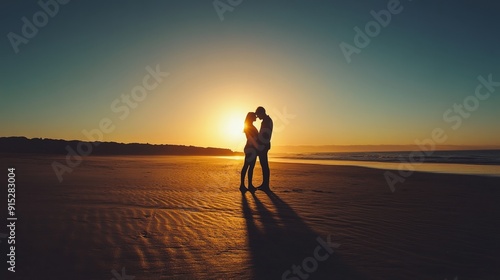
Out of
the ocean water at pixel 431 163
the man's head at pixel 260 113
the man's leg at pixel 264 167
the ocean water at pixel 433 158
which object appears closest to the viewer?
the man's leg at pixel 264 167

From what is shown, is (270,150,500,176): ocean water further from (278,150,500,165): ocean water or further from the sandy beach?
the sandy beach

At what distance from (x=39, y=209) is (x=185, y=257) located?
14.0 ft

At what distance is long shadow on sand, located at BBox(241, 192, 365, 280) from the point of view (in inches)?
144

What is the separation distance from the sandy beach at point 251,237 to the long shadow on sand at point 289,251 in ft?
0.04

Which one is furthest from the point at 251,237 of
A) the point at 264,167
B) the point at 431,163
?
the point at 431,163

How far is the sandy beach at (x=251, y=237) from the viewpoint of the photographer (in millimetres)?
3697

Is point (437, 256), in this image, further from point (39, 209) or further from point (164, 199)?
point (39, 209)

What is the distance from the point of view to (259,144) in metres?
10.5

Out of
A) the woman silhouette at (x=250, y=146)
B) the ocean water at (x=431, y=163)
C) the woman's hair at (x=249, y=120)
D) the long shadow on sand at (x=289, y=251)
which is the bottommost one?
the long shadow on sand at (x=289, y=251)

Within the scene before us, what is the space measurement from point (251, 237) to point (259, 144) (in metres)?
5.61

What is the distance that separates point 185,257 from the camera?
4090mm

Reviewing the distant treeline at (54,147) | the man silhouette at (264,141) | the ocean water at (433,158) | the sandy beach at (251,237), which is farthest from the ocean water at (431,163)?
the distant treeline at (54,147)

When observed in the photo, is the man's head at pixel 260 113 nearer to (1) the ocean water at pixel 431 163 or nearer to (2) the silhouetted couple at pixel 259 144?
(2) the silhouetted couple at pixel 259 144

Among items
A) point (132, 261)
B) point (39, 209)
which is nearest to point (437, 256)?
point (132, 261)
